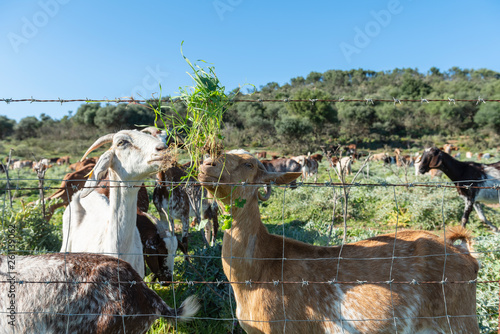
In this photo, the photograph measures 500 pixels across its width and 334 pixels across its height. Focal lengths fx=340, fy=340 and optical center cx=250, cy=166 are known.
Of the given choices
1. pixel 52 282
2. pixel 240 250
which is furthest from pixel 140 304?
pixel 240 250

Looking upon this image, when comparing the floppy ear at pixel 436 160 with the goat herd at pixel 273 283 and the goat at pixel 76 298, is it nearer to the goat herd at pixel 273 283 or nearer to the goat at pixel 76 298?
the goat herd at pixel 273 283

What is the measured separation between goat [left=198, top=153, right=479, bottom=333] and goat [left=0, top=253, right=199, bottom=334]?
2.80 ft

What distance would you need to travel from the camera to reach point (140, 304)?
9.29ft

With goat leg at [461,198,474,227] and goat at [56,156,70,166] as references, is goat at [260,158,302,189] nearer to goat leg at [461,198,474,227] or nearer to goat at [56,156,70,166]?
goat leg at [461,198,474,227]

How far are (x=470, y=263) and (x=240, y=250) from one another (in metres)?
2.11

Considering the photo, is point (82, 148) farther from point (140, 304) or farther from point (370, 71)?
point (370, 71)

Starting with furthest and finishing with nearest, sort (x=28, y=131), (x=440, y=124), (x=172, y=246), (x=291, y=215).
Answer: (x=440, y=124) < (x=28, y=131) < (x=291, y=215) < (x=172, y=246)

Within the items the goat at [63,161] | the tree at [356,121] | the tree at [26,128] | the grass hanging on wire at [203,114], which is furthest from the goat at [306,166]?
the tree at [26,128]

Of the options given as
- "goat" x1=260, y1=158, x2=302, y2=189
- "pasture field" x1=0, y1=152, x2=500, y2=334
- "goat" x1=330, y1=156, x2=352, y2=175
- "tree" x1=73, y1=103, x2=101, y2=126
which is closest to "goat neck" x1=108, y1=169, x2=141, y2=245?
"pasture field" x1=0, y1=152, x2=500, y2=334

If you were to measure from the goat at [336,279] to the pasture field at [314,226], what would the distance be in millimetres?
248

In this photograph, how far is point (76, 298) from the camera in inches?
106

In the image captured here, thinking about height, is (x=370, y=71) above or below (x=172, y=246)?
above

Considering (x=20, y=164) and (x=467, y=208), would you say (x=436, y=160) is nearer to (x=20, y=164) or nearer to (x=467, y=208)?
(x=467, y=208)

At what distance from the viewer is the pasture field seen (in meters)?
4.44
